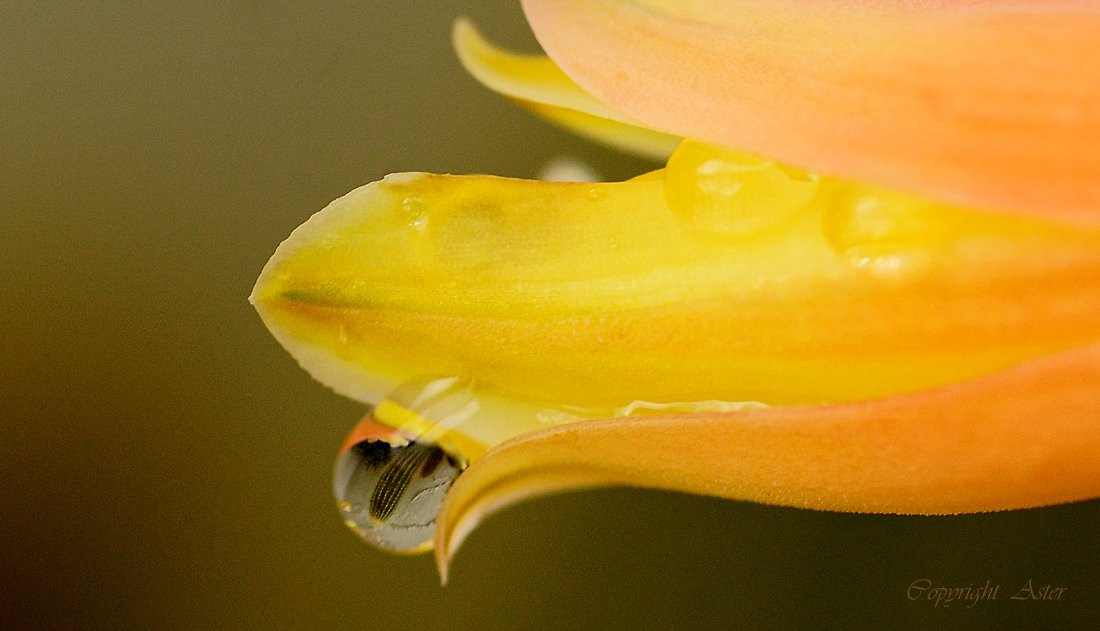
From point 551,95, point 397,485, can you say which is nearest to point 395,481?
point 397,485

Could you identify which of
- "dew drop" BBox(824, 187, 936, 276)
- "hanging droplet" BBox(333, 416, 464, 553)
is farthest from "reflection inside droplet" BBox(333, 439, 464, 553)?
"dew drop" BBox(824, 187, 936, 276)

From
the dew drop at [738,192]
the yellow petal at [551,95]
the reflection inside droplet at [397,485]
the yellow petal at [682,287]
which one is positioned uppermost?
Result: the yellow petal at [551,95]

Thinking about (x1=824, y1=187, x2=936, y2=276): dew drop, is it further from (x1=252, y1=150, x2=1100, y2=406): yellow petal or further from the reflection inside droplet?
the reflection inside droplet

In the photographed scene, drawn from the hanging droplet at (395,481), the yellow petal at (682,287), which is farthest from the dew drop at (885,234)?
the hanging droplet at (395,481)

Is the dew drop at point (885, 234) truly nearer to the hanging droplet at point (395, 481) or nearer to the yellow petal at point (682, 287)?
the yellow petal at point (682, 287)

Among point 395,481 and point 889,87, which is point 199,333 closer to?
point 395,481

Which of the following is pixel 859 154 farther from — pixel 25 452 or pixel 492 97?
pixel 25 452

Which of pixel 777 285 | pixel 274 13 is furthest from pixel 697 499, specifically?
pixel 274 13
